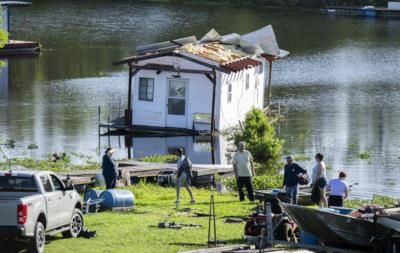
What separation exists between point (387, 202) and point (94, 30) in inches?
2744

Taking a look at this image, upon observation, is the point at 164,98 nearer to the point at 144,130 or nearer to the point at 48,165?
the point at 144,130

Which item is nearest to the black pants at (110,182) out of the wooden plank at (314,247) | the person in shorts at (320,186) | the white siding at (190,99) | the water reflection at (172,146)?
the person in shorts at (320,186)

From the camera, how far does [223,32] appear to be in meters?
95.2

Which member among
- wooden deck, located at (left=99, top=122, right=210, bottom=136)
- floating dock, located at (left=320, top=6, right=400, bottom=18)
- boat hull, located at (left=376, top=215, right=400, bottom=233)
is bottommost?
boat hull, located at (left=376, top=215, right=400, bottom=233)

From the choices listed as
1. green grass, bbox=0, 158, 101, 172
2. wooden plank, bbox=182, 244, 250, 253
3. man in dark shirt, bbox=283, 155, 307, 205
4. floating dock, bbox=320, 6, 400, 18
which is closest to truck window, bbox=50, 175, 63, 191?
wooden plank, bbox=182, 244, 250, 253

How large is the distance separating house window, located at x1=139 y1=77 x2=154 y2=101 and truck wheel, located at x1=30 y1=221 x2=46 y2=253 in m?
27.7

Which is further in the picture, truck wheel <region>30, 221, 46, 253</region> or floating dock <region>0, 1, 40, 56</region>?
floating dock <region>0, 1, 40, 56</region>

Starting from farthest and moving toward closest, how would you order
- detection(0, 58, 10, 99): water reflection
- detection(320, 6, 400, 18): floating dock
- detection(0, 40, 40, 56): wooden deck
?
detection(320, 6, 400, 18): floating dock → detection(0, 40, 40, 56): wooden deck → detection(0, 58, 10, 99): water reflection

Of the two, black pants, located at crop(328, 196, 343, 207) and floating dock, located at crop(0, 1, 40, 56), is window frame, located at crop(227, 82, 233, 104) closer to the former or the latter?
black pants, located at crop(328, 196, 343, 207)

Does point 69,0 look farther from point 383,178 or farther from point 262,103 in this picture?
point 383,178

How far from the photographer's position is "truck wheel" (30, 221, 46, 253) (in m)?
18.5

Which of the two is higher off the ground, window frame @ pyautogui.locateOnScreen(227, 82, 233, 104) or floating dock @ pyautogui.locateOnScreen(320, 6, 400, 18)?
floating dock @ pyautogui.locateOnScreen(320, 6, 400, 18)

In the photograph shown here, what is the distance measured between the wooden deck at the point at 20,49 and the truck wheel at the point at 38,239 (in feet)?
188

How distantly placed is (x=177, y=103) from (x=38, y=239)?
2785 cm
